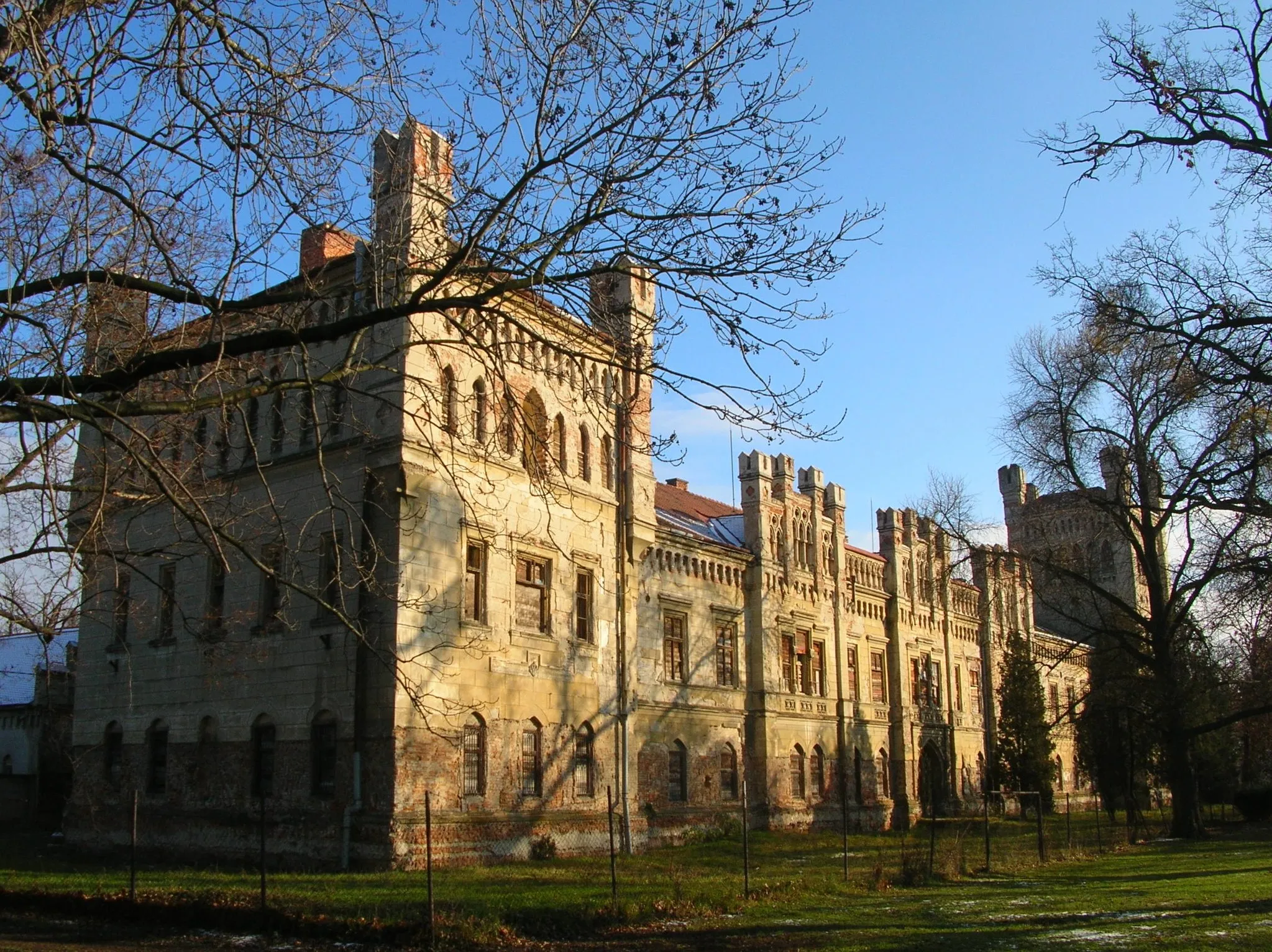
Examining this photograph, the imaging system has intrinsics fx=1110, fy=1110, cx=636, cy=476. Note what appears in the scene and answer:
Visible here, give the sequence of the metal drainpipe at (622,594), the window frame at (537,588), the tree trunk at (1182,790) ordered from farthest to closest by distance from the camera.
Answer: the tree trunk at (1182,790) → the metal drainpipe at (622,594) → the window frame at (537,588)

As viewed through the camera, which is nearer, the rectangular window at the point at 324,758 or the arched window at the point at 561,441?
the rectangular window at the point at 324,758

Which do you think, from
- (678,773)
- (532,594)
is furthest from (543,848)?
(678,773)

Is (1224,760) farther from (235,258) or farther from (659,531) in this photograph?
(235,258)

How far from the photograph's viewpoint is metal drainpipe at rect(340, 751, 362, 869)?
2017 centimetres

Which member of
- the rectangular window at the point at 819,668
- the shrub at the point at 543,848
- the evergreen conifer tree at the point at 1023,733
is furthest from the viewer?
the evergreen conifer tree at the point at 1023,733

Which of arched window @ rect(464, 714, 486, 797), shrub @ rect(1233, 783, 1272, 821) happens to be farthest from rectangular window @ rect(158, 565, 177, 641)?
shrub @ rect(1233, 783, 1272, 821)

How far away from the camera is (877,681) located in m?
39.8

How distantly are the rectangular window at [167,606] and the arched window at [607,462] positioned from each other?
10.1 m

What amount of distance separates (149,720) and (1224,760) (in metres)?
43.8

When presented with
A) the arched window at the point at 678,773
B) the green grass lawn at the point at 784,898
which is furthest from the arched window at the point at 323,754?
the arched window at the point at 678,773

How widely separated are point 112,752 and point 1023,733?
111 feet

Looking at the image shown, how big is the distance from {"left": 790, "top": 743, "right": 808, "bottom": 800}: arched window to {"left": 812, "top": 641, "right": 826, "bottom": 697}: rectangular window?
7.33 feet

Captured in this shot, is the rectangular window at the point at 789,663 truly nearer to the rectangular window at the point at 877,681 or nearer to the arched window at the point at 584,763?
the rectangular window at the point at 877,681

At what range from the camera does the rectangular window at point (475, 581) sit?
74.7ft
